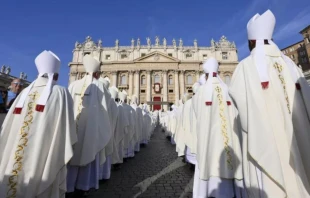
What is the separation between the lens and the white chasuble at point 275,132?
195cm

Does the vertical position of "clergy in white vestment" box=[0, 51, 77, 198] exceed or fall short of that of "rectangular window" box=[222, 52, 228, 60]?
it falls short

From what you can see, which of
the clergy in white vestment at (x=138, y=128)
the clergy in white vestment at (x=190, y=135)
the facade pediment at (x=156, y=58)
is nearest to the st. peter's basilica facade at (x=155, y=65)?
the facade pediment at (x=156, y=58)

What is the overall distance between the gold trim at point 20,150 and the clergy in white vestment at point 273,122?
2740 millimetres

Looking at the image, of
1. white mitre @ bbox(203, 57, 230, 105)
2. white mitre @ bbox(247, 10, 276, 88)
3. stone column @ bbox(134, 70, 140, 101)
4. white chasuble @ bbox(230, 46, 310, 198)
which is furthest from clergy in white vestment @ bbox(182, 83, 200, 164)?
stone column @ bbox(134, 70, 140, 101)

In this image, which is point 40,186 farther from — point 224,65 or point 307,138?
point 224,65

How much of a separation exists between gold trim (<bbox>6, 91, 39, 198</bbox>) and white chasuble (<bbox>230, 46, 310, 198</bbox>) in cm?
274

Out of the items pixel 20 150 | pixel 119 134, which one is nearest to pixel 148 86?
pixel 119 134

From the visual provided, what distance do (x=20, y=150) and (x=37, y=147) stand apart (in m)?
0.19

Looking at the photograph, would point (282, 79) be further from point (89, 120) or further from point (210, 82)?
point (89, 120)

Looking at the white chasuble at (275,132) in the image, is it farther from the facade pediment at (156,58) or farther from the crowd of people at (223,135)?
the facade pediment at (156,58)

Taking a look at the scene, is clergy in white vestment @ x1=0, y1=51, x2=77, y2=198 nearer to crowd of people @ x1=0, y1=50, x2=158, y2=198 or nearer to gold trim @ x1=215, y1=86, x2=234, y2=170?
crowd of people @ x1=0, y1=50, x2=158, y2=198

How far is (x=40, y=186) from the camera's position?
2344 mm

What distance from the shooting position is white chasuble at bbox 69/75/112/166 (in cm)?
346

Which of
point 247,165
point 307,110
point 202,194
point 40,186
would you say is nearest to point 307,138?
point 307,110
